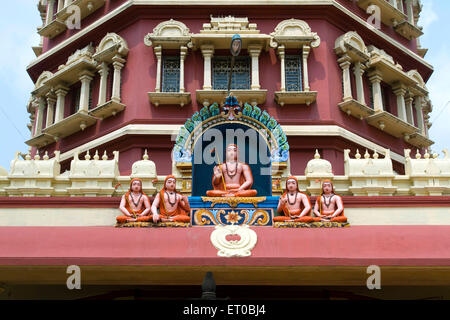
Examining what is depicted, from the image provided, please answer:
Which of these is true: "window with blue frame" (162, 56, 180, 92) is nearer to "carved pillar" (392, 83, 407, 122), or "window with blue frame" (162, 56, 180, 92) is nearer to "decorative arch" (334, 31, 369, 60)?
"decorative arch" (334, 31, 369, 60)

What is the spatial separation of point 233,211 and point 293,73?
316 inches

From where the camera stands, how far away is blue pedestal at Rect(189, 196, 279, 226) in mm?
11547

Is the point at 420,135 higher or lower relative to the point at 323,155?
higher

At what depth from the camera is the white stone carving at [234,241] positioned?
9938 mm

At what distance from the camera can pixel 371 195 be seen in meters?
13.5

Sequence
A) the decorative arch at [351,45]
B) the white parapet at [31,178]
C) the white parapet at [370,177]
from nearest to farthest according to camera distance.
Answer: the white parapet at [370,177]
the white parapet at [31,178]
the decorative arch at [351,45]

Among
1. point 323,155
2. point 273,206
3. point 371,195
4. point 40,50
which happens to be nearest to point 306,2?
point 323,155

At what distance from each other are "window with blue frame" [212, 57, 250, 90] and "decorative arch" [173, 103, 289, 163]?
4158mm

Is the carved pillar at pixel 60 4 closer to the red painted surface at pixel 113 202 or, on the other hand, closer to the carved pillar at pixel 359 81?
the carved pillar at pixel 359 81

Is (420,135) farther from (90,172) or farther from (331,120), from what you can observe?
(90,172)

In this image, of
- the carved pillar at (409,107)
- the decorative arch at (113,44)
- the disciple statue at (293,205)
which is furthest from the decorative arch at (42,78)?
the carved pillar at (409,107)

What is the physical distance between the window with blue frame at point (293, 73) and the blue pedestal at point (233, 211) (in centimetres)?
708

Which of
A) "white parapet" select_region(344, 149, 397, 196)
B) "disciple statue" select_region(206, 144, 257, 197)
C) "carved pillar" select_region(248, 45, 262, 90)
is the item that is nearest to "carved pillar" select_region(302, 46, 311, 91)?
"carved pillar" select_region(248, 45, 262, 90)
